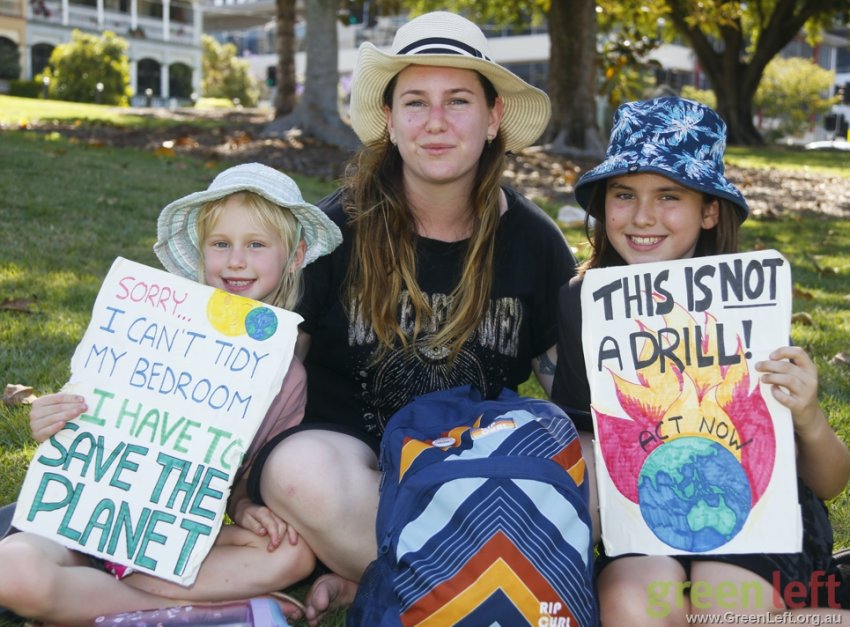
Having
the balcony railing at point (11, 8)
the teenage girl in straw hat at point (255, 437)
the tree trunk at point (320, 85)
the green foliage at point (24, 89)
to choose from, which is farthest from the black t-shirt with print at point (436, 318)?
the balcony railing at point (11, 8)

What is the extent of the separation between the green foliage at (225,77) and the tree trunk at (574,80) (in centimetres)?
3122

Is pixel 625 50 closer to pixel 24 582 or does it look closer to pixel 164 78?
pixel 24 582

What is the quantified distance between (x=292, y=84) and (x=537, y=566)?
593 inches

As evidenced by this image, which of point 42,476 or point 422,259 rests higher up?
point 422,259

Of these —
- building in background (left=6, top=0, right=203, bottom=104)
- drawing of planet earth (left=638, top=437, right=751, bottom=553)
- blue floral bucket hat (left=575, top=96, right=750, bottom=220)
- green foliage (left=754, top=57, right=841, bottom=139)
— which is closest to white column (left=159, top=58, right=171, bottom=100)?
building in background (left=6, top=0, right=203, bottom=104)

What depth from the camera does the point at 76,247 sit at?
229 inches

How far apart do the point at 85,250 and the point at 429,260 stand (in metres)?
3.43

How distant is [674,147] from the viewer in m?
2.68

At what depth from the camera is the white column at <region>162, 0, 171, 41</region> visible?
49.6m

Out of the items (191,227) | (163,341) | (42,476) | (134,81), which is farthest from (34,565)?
(134,81)

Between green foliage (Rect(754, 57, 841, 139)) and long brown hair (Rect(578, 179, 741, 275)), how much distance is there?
4098cm

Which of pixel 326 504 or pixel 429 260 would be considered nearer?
pixel 326 504

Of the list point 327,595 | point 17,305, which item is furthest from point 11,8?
point 327,595

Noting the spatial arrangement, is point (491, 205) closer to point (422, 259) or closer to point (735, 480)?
point (422, 259)
